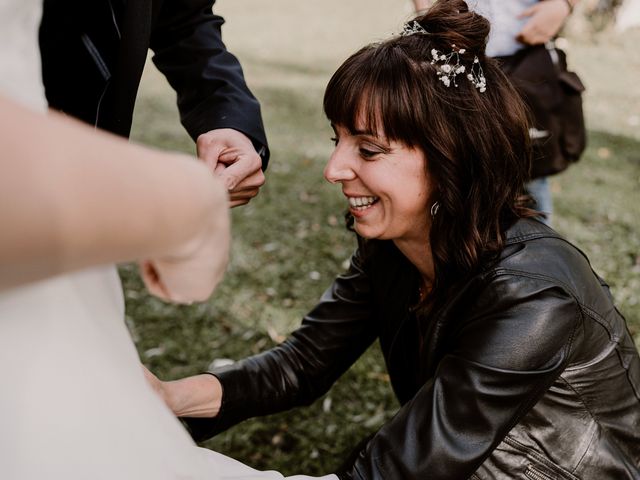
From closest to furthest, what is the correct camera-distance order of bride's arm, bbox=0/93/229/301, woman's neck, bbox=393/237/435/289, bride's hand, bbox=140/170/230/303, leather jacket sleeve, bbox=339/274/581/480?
bride's arm, bbox=0/93/229/301
bride's hand, bbox=140/170/230/303
leather jacket sleeve, bbox=339/274/581/480
woman's neck, bbox=393/237/435/289

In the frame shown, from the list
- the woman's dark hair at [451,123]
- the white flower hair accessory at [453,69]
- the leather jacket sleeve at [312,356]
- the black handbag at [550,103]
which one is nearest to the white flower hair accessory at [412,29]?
the woman's dark hair at [451,123]

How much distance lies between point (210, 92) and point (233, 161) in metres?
0.33

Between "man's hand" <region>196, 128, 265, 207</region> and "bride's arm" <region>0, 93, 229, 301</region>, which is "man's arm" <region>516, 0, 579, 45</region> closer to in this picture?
"man's hand" <region>196, 128, 265, 207</region>

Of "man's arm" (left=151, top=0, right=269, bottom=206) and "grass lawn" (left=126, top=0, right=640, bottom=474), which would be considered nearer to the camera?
"man's arm" (left=151, top=0, right=269, bottom=206)

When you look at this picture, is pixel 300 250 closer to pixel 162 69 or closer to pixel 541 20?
pixel 541 20

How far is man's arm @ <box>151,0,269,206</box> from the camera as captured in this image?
1930 mm

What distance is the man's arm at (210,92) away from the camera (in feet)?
6.33

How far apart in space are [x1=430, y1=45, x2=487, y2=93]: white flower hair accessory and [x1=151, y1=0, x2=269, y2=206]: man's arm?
21.0 inches

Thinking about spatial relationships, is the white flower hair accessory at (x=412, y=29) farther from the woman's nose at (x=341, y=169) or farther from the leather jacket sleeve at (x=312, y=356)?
the leather jacket sleeve at (x=312, y=356)

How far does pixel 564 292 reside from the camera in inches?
71.9

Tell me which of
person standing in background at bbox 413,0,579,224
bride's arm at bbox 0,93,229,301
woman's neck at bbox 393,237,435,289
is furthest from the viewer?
person standing in background at bbox 413,0,579,224

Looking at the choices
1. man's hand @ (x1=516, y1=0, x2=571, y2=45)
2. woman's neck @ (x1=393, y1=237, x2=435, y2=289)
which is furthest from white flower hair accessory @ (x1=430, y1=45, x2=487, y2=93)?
man's hand @ (x1=516, y1=0, x2=571, y2=45)

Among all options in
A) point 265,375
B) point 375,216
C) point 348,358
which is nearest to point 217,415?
point 265,375

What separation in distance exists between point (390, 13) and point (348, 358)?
1342cm
